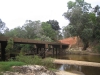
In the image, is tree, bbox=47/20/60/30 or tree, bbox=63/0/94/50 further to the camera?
tree, bbox=47/20/60/30

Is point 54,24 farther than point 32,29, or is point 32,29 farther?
point 54,24

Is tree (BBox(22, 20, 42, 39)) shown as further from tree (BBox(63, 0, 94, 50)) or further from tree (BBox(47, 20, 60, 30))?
tree (BBox(47, 20, 60, 30))

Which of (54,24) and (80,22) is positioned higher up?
(54,24)

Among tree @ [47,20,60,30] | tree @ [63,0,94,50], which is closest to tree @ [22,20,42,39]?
tree @ [63,0,94,50]

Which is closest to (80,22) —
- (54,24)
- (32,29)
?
(32,29)

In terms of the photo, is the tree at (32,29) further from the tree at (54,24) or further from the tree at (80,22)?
the tree at (54,24)

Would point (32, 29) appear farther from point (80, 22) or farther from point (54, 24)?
point (54, 24)

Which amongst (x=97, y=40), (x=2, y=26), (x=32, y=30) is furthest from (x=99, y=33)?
(x=2, y=26)

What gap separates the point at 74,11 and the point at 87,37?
9.84m

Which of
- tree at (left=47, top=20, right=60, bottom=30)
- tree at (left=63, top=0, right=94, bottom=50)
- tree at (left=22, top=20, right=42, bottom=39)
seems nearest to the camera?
tree at (left=63, top=0, right=94, bottom=50)

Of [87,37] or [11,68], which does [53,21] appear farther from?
[11,68]

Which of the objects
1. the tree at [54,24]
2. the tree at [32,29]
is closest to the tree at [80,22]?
the tree at [32,29]

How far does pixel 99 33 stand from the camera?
203 feet

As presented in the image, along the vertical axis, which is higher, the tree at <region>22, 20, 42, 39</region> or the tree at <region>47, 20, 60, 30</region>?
the tree at <region>47, 20, 60, 30</region>
